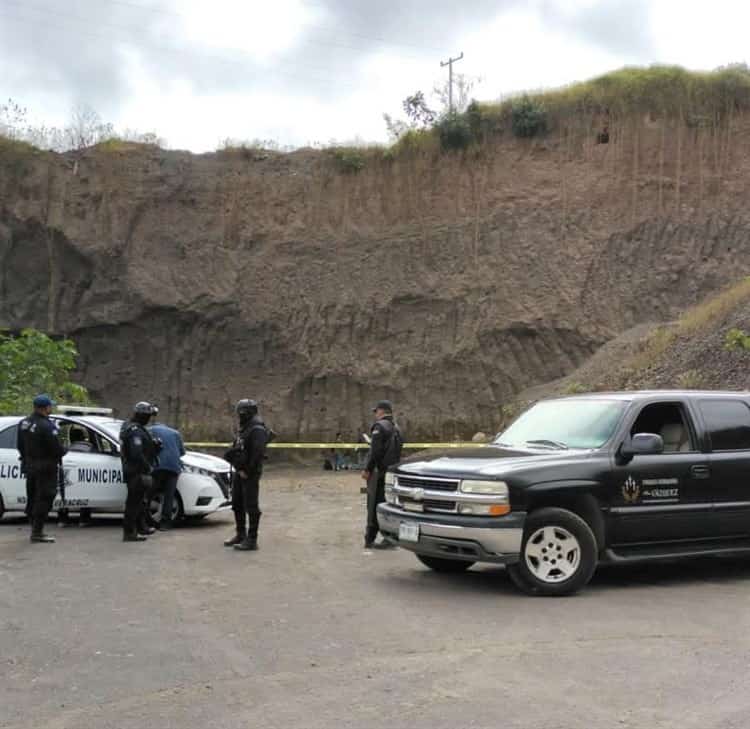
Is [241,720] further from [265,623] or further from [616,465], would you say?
[616,465]

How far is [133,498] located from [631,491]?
6193 mm

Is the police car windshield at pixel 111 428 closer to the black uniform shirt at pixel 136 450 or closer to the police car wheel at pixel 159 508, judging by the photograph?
the police car wheel at pixel 159 508

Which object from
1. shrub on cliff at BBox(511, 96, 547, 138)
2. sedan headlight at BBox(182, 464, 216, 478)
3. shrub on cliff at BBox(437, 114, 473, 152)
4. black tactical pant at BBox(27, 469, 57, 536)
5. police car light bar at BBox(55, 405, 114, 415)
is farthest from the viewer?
shrub on cliff at BBox(437, 114, 473, 152)

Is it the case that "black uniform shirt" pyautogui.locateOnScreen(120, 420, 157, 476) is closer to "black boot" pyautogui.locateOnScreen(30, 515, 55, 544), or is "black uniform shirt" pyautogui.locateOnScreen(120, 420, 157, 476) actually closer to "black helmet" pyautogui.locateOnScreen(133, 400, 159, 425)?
"black helmet" pyautogui.locateOnScreen(133, 400, 159, 425)

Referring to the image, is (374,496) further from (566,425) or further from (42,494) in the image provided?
(42,494)

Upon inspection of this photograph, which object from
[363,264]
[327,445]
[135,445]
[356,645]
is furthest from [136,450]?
[363,264]

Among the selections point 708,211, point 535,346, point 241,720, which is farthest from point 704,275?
point 241,720

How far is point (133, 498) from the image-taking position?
1147 centimetres

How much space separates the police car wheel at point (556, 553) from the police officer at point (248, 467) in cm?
350

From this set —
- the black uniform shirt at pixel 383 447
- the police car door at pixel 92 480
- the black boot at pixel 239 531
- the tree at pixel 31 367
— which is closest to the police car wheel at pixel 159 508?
the police car door at pixel 92 480

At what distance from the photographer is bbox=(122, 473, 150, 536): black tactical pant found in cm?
1134

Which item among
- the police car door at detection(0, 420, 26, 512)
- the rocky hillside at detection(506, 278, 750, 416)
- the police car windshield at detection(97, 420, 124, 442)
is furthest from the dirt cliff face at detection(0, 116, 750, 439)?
the police car door at detection(0, 420, 26, 512)

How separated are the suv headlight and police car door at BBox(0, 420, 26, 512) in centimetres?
794

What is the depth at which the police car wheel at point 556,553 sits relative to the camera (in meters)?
7.86
